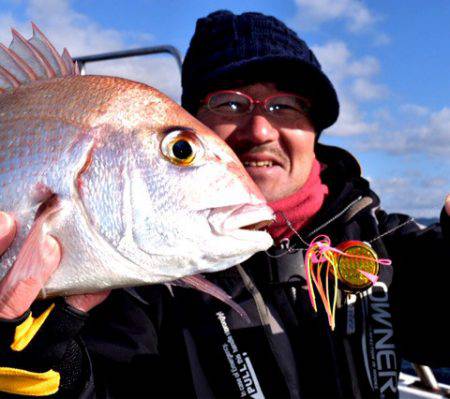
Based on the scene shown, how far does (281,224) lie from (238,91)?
919mm

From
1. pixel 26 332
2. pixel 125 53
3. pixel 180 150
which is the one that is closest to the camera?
pixel 180 150

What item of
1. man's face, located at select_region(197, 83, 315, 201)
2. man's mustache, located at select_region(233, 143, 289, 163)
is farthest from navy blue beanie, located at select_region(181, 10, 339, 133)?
man's mustache, located at select_region(233, 143, 289, 163)

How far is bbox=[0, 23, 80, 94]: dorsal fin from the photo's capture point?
1926 mm

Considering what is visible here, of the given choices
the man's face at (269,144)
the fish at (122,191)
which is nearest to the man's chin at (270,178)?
the man's face at (269,144)

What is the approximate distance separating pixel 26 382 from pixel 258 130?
1831 millimetres

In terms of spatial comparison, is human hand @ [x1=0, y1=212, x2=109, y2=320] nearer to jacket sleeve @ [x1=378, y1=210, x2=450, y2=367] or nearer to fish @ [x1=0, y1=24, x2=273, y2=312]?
fish @ [x1=0, y1=24, x2=273, y2=312]

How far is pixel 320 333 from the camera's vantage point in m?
2.68

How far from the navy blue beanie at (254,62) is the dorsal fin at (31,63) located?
1.27m

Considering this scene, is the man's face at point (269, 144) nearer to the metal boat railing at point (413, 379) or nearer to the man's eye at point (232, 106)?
the man's eye at point (232, 106)

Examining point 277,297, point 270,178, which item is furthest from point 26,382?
point 270,178

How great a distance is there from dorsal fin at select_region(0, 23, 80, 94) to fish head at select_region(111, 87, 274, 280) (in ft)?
1.92

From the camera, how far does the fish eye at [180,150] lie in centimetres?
162

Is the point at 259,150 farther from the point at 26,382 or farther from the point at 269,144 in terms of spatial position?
the point at 26,382

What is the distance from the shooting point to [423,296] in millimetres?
2896
